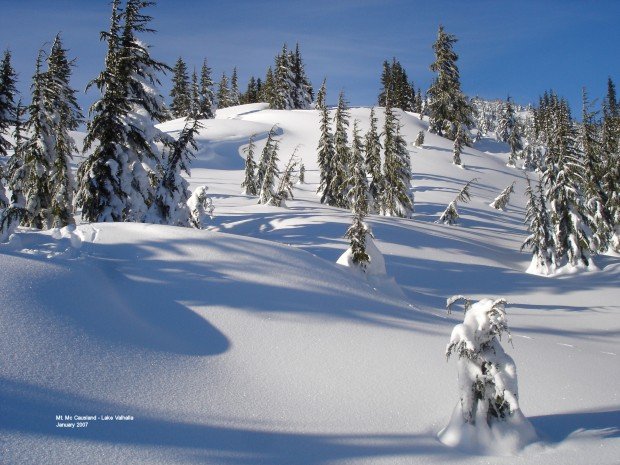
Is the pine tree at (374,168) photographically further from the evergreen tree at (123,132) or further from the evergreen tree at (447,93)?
the evergreen tree at (447,93)

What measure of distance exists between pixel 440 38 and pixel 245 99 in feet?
179

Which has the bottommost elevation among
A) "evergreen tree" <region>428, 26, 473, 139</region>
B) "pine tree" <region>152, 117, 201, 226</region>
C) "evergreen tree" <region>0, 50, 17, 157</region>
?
"pine tree" <region>152, 117, 201, 226</region>

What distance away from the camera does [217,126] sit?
198 ft

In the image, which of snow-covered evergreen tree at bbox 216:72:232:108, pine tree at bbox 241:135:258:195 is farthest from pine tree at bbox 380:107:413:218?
snow-covered evergreen tree at bbox 216:72:232:108

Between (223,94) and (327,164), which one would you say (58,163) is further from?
(223,94)

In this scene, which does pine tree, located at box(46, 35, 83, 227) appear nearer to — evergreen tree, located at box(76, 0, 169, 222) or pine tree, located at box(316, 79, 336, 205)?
evergreen tree, located at box(76, 0, 169, 222)

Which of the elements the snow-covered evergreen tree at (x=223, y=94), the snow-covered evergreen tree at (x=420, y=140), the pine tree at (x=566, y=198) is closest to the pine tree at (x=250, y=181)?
the pine tree at (x=566, y=198)

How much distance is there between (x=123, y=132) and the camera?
15586 millimetres

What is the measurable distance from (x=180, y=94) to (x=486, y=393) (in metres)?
81.5

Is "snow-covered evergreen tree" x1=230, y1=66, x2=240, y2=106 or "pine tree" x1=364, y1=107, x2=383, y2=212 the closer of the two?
"pine tree" x1=364, y1=107, x2=383, y2=212

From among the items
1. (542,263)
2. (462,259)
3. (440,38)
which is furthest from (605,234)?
(440,38)

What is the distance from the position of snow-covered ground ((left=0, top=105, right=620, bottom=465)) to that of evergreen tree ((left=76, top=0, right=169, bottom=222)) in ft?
22.5

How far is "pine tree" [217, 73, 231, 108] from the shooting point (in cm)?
9788

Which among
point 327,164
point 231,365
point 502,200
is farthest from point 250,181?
point 231,365
